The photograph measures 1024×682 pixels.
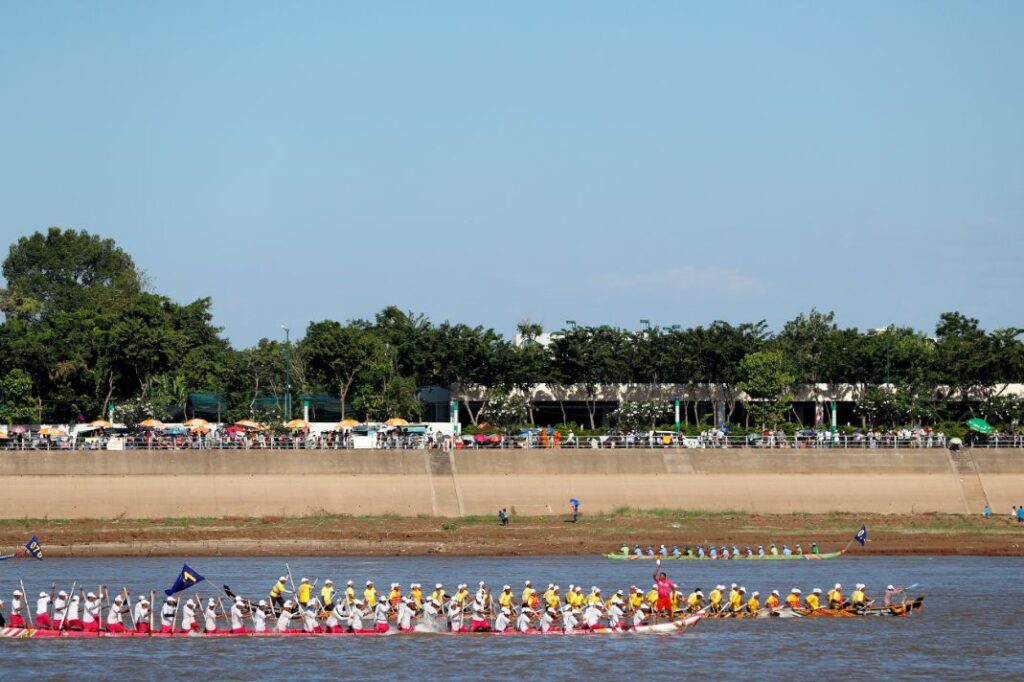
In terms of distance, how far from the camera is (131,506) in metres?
75.4

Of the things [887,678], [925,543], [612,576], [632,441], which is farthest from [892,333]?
[887,678]

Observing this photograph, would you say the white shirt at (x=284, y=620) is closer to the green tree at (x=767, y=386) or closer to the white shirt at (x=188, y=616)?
the white shirt at (x=188, y=616)

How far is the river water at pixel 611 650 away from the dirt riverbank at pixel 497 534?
907 centimetres

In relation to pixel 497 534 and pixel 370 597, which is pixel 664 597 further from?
pixel 497 534

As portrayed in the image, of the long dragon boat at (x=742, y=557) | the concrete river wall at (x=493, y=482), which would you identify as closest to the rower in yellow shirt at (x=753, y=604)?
the long dragon boat at (x=742, y=557)

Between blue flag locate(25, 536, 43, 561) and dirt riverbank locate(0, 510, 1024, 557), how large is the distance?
1.86 meters

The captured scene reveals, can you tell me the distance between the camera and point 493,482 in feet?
255

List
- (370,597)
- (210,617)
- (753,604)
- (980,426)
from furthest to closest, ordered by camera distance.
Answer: (980,426), (753,604), (370,597), (210,617)

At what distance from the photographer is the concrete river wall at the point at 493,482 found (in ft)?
249

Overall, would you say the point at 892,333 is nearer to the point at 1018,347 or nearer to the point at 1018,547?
the point at 1018,347

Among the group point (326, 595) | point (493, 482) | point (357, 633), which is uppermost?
point (493, 482)

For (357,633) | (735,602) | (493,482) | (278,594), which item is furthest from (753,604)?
(493,482)

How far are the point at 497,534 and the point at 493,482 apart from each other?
8482 mm

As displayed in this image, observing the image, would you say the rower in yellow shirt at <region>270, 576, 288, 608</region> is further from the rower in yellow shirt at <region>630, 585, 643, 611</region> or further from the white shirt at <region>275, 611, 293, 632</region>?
the rower in yellow shirt at <region>630, 585, 643, 611</region>
